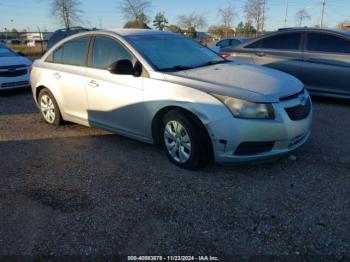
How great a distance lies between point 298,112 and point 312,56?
3.75 metres

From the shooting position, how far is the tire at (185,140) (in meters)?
3.91

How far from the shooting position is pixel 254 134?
3.70 m

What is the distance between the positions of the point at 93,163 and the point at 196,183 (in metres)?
1.46

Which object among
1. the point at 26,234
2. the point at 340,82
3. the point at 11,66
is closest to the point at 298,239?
the point at 26,234

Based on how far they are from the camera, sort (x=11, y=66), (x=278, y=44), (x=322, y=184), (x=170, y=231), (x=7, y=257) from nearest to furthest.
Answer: (x=7, y=257)
(x=170, y=231)
(x=322, y=184)
(x=278, y=44)
(x=11, y=66)

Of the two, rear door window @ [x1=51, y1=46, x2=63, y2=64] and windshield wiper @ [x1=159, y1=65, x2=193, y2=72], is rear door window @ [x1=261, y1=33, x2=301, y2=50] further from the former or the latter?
rear door window @ [x1=51, y1=46, x2=63, y2=64]

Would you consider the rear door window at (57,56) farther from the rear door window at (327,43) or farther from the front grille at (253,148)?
the rear door window at (327,43)

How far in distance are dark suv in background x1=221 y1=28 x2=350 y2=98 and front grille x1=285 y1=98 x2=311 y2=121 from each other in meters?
3.21

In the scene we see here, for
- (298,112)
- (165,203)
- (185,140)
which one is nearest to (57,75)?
(185,140)

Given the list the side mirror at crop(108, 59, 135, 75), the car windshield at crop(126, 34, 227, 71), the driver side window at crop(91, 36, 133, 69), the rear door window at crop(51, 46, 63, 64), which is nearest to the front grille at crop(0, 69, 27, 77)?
the rear door window at crop(51, 46, 63, 64)

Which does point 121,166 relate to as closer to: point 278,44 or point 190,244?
point 190,244

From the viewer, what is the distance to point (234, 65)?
4.86 metres

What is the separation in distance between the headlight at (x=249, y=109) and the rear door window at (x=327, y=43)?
415 cm

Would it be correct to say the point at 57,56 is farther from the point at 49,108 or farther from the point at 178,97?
the point at 178,97
